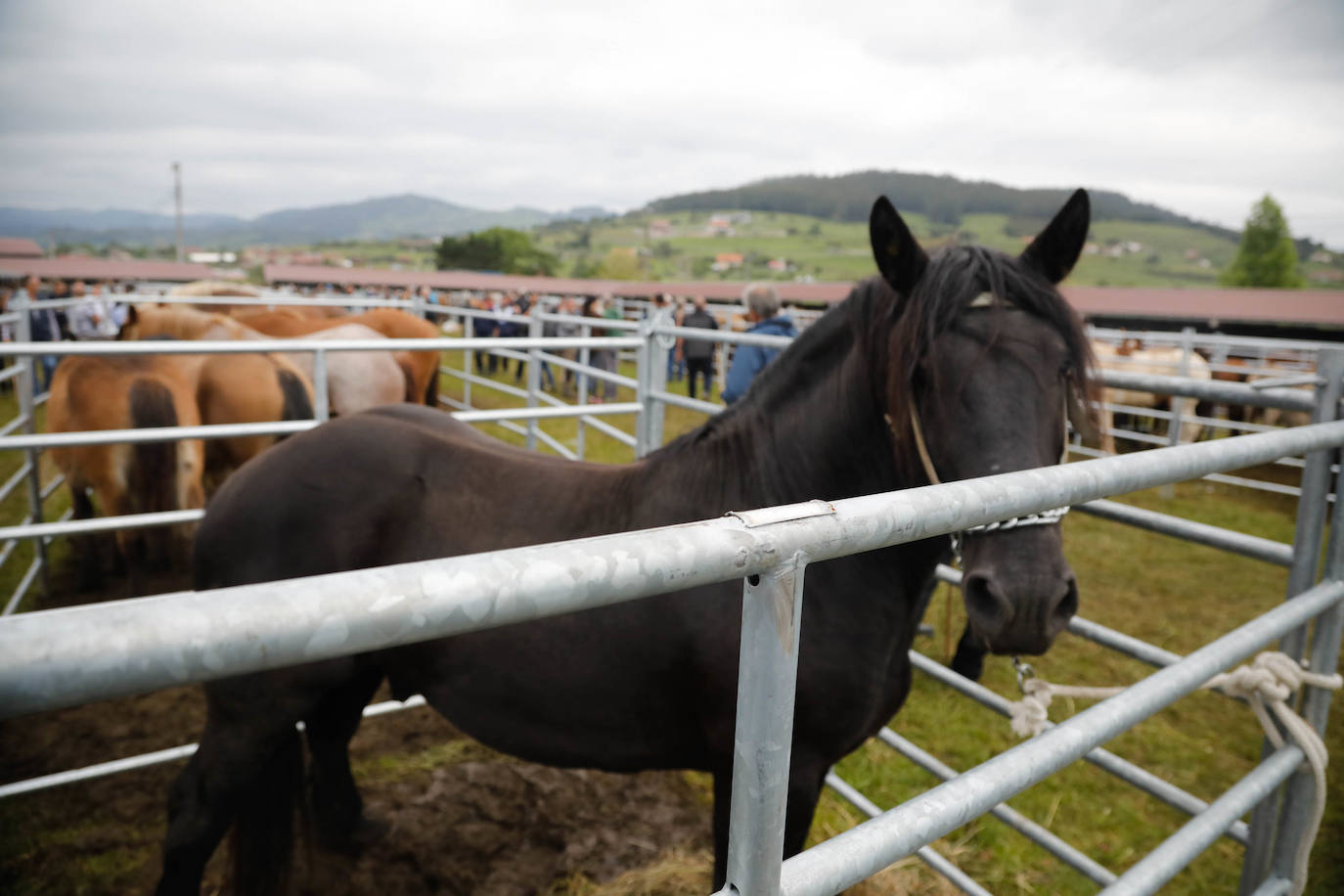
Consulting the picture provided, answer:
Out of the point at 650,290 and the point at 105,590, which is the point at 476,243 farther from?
the point at 105,590

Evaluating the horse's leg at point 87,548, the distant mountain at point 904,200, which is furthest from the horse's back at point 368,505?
the distant mountain at point 904,200

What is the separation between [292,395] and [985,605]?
17.2 ft

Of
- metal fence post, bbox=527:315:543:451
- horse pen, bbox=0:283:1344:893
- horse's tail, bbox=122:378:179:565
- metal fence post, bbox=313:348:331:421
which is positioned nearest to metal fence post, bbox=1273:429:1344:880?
horse pen, bbox=0:283:1344:893

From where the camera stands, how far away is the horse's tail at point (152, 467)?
4.20 m

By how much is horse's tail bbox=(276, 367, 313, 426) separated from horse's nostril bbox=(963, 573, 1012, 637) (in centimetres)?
510

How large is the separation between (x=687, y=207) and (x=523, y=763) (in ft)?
532

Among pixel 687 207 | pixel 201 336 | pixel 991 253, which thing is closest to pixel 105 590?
pixel 201 336

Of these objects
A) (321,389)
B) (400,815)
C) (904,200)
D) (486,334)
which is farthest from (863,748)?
(904,200)

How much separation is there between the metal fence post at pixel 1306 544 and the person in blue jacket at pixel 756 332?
8.43 feet

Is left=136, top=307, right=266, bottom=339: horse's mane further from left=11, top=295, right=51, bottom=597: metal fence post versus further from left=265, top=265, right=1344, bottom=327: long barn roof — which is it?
left=265, top=265, right=1344, bottom=327: long barn roof

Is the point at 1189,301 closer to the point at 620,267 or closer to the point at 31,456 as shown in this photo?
the point at 31,456

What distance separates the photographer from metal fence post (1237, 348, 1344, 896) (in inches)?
66.2

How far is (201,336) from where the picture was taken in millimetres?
6090

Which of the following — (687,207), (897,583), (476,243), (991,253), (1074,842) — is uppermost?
(687,207)
